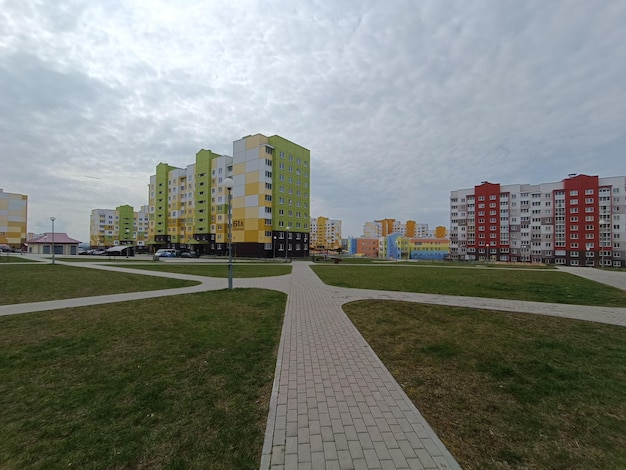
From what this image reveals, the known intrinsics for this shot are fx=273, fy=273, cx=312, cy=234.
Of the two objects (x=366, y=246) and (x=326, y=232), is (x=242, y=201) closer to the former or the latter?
(x=366, y=246)

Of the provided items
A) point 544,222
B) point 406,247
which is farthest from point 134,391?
point 406,247

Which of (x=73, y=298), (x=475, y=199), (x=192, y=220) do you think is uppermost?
(x=475, y=199)

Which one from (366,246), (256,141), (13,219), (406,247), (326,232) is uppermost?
(256,141)

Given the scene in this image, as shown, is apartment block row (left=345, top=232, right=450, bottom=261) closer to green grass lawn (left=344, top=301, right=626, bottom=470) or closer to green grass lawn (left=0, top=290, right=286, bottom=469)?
green grass lawn (left=344, top=301, right=626, bottom=470)

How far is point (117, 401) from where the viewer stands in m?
3.81

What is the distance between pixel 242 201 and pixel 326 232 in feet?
307

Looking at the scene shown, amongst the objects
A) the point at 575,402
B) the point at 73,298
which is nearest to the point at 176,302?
the point at 73,298

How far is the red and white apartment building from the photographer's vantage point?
61.8 meters

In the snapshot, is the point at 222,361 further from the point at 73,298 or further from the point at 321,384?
the point at 73,298

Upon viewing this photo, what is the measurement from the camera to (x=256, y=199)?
50188 mm

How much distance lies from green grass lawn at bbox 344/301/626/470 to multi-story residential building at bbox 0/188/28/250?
103 meters

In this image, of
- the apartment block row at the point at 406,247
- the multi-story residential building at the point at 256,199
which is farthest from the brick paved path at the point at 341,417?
the apartment block row at the point at 406,247

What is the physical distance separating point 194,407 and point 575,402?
532cm

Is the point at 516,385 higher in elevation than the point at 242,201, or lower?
lower
